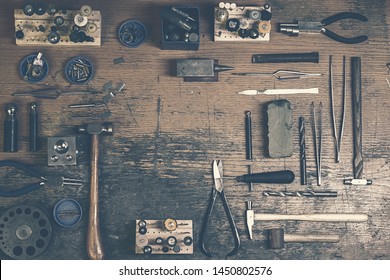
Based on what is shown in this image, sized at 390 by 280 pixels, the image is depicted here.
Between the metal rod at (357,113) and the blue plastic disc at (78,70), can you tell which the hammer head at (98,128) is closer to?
the blue plastic disc at (78,70)

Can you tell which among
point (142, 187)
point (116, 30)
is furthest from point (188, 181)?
point (116, 30)

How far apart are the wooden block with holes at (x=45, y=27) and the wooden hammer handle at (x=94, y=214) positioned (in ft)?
1.87

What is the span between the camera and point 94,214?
3277 mm

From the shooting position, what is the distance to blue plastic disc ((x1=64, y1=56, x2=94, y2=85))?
133 inches

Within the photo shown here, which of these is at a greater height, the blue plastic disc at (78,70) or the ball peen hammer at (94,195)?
the blue plastic disc at (78,70)

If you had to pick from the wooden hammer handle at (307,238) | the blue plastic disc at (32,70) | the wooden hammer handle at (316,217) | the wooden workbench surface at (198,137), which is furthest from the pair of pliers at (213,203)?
the blue plastic disc at (32,70)

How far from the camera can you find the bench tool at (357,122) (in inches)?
133

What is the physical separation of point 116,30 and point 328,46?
46.6 inches

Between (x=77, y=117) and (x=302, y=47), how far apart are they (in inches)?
51.3

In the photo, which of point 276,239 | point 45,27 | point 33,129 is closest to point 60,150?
point 33,129

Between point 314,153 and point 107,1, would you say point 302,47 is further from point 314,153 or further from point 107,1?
point 107,1

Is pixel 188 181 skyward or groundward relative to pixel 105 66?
groundward
